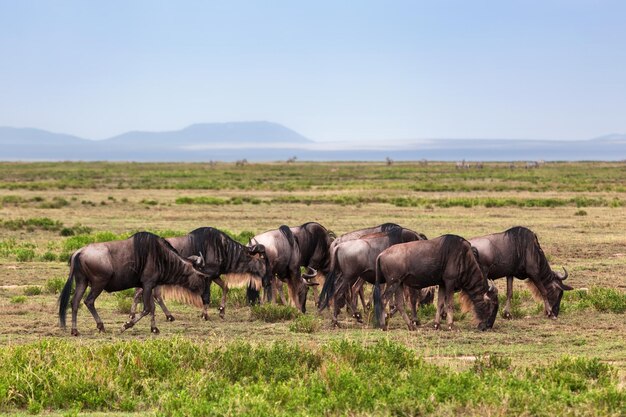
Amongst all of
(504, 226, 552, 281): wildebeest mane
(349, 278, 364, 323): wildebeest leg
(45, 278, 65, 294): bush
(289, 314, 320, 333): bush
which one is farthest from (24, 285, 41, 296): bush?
(504, 226, 552, 281): wildebeest mane

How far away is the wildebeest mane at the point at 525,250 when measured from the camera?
16594 millimetres

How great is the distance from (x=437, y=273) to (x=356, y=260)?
162cm

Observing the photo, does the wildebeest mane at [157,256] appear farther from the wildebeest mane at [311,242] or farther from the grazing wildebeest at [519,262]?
the grazing wildebeest at [519,262]

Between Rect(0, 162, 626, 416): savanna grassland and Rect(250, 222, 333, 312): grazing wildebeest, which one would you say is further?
Rect(250, 222, 333, 312): grazing wildebeest

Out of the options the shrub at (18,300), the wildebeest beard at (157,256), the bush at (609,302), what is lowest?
the shrub at (18,300)

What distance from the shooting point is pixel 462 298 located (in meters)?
15.2

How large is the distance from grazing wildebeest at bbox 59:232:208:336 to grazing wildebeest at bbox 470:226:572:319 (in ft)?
19.0

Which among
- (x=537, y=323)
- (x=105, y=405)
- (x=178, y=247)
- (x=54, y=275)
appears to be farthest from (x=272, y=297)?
(x=105, y=405)

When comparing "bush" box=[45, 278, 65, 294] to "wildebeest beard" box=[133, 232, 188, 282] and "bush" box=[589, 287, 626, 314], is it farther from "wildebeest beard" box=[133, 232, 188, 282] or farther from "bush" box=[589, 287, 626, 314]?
"bush" box=[589, 287, 626, 314]

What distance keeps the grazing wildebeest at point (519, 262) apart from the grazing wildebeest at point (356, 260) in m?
1.60

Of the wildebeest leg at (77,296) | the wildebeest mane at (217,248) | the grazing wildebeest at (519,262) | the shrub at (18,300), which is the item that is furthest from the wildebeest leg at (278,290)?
the shrub at (18,300)

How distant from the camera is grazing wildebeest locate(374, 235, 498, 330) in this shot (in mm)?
14703

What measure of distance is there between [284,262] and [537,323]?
5.09m

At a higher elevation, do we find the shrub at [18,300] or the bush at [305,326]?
the bush at [305,326]
